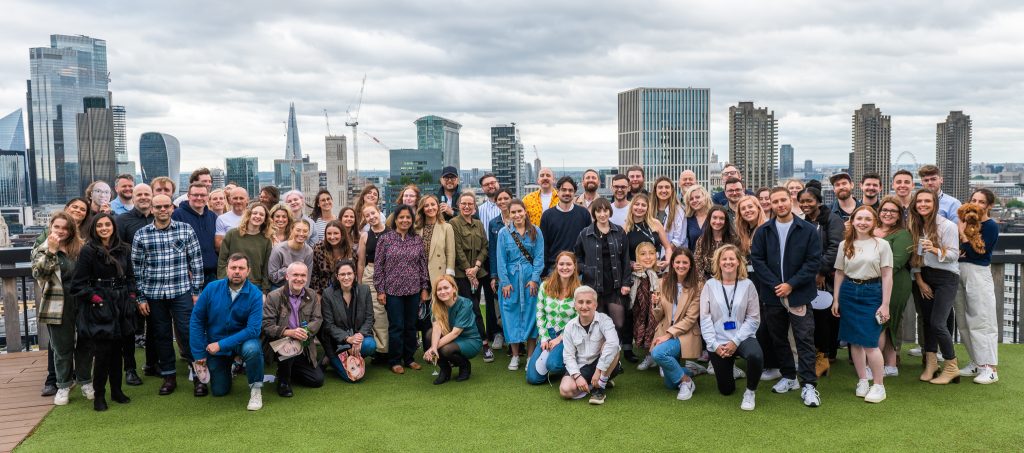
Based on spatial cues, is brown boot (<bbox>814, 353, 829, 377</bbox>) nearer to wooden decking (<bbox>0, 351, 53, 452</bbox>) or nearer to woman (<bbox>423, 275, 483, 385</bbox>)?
woman (<bbox>423, 275, 483, 385</bbox>)

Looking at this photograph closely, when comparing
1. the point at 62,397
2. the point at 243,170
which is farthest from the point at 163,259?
the point at 243,170

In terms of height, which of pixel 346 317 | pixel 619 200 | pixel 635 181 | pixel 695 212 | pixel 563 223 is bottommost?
pixel 346 317

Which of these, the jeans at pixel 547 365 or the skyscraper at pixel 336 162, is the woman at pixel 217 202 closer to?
the jeans at pixel 547 365

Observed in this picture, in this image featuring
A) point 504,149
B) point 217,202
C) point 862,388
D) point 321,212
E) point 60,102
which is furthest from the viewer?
point 60,102

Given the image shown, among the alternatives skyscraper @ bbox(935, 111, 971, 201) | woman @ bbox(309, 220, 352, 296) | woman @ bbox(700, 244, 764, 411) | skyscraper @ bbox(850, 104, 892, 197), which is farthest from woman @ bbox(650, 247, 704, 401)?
skyscraper @ bbox(850, 104, 892, 197)

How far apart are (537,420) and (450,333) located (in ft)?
4.62

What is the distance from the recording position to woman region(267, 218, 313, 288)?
6.25 metres

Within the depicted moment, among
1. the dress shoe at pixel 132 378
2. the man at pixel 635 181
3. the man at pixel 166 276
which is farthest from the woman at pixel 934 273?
the dress shoe at pixel 132 378

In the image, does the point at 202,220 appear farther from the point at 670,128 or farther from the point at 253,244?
the point at 670,128

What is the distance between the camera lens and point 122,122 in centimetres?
14788

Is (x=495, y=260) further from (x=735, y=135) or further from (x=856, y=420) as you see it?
(x=735, y=135)

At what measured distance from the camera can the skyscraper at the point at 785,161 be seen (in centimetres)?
15501

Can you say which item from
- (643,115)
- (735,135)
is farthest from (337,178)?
(735,135)

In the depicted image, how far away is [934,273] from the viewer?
19.0 ft
